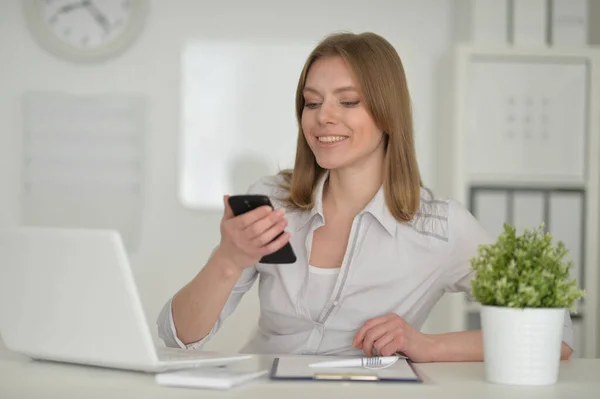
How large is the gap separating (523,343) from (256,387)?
445 mm

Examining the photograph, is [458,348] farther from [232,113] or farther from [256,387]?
[232,113]

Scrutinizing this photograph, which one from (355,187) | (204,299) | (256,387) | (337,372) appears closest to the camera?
(256,387)

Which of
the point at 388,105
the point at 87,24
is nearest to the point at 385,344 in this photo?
the point at 388,105

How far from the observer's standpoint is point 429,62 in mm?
3783

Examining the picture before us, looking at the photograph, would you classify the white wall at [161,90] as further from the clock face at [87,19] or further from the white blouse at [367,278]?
the white blouse at [367,278]

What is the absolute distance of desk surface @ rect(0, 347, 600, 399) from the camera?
4.34ft

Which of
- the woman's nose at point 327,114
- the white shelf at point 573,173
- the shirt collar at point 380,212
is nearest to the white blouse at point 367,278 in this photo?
the shirt collar at point 380,212

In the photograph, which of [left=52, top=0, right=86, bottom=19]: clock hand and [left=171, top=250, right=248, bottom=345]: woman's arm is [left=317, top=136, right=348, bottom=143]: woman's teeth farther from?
[left=52, top=0, right=86, bottom=19]: clock hand

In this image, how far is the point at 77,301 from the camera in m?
1.38

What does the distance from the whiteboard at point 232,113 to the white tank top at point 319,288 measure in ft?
5.80

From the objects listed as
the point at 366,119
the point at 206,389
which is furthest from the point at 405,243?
the point at 206,389

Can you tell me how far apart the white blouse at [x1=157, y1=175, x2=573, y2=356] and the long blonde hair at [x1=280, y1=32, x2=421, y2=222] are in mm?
47

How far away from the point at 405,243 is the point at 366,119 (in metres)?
0.31

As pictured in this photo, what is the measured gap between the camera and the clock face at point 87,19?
12.3ft
